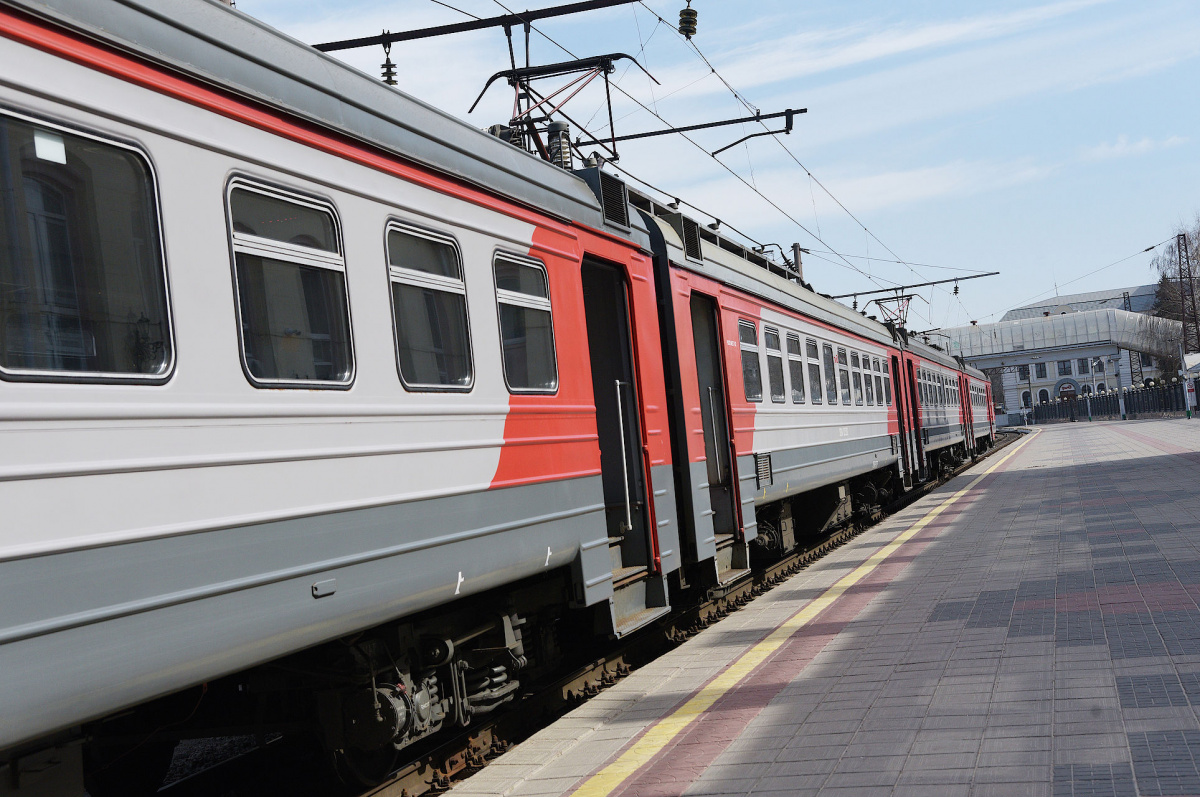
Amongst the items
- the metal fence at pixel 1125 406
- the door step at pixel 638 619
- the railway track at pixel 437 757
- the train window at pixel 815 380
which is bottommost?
the metal fence at pixel 1125 406

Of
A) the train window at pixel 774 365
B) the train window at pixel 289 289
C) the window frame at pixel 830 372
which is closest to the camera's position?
the train window at pixel 289 289

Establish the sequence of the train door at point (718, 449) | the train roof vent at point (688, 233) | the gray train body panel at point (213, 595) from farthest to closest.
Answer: the train door at point (718, 449) → the train roof vent at point (688, 233) → the gray train body panel at point (213, 595)

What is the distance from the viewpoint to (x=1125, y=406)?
245ft

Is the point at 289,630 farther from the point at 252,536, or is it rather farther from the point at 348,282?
the point at 348,282

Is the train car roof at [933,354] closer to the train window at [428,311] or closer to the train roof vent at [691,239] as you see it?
the train roof vent at [691,239]

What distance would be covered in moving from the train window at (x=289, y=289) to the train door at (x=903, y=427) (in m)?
16.1

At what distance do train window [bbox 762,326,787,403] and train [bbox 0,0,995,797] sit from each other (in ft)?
11.5

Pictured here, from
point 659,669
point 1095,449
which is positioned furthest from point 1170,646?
point 1095,449

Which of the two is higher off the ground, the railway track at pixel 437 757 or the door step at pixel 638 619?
the door step at pixel 638 619

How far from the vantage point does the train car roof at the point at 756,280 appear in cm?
898

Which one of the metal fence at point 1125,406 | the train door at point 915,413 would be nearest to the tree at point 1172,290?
the metal fence at point 1125,406

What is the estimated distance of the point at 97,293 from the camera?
3.37 metres

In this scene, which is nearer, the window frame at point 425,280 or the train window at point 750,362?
the window frame at point 425,280

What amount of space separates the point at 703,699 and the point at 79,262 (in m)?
4.01
